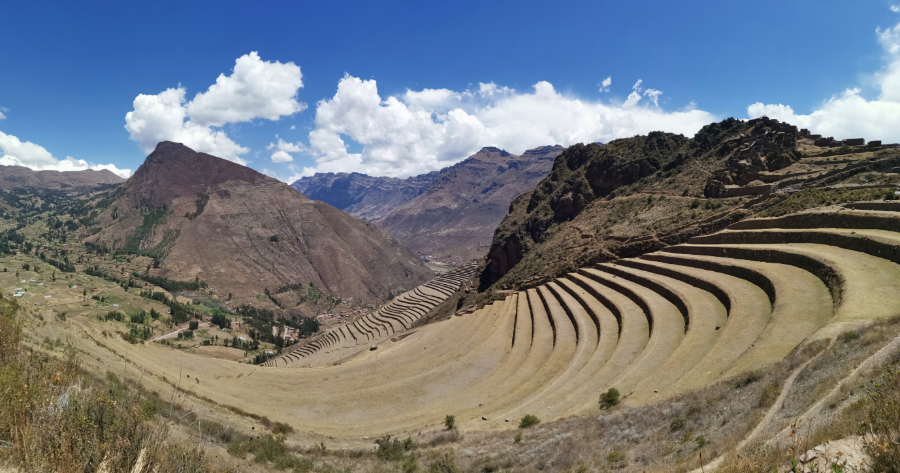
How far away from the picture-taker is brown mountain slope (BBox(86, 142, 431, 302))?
15125 centimetres

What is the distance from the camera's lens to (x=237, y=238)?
16525 cm

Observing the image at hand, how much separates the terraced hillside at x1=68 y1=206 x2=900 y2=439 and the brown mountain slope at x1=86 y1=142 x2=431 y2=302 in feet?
448

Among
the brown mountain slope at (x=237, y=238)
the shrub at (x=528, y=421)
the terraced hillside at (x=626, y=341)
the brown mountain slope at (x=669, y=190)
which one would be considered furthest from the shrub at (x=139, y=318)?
the shrub at (x=528, y=421)

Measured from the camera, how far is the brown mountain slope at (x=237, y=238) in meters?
151

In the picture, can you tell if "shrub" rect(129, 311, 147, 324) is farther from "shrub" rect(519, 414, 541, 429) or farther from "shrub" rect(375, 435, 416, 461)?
"shrub" rect(519, 414, 541, 429)

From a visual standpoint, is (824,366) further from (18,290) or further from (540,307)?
(18,290)

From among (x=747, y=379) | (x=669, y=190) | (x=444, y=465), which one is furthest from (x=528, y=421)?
(x=669, y=190)

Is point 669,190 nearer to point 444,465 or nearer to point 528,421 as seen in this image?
point 528,421

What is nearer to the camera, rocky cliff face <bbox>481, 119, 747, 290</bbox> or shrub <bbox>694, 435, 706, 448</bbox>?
shrub <bbox>694, 435, 706, 448</bbox>

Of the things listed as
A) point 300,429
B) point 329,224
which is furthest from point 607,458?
point 329,224

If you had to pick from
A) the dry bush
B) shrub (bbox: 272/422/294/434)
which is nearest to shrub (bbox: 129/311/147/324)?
shrub (bbox: 272/422/294/434)

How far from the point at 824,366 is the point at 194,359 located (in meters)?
34.7

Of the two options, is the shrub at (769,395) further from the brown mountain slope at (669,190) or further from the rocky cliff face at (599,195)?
the rocky cliff face at (599,195)

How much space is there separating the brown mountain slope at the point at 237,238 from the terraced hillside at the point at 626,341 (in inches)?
5382
